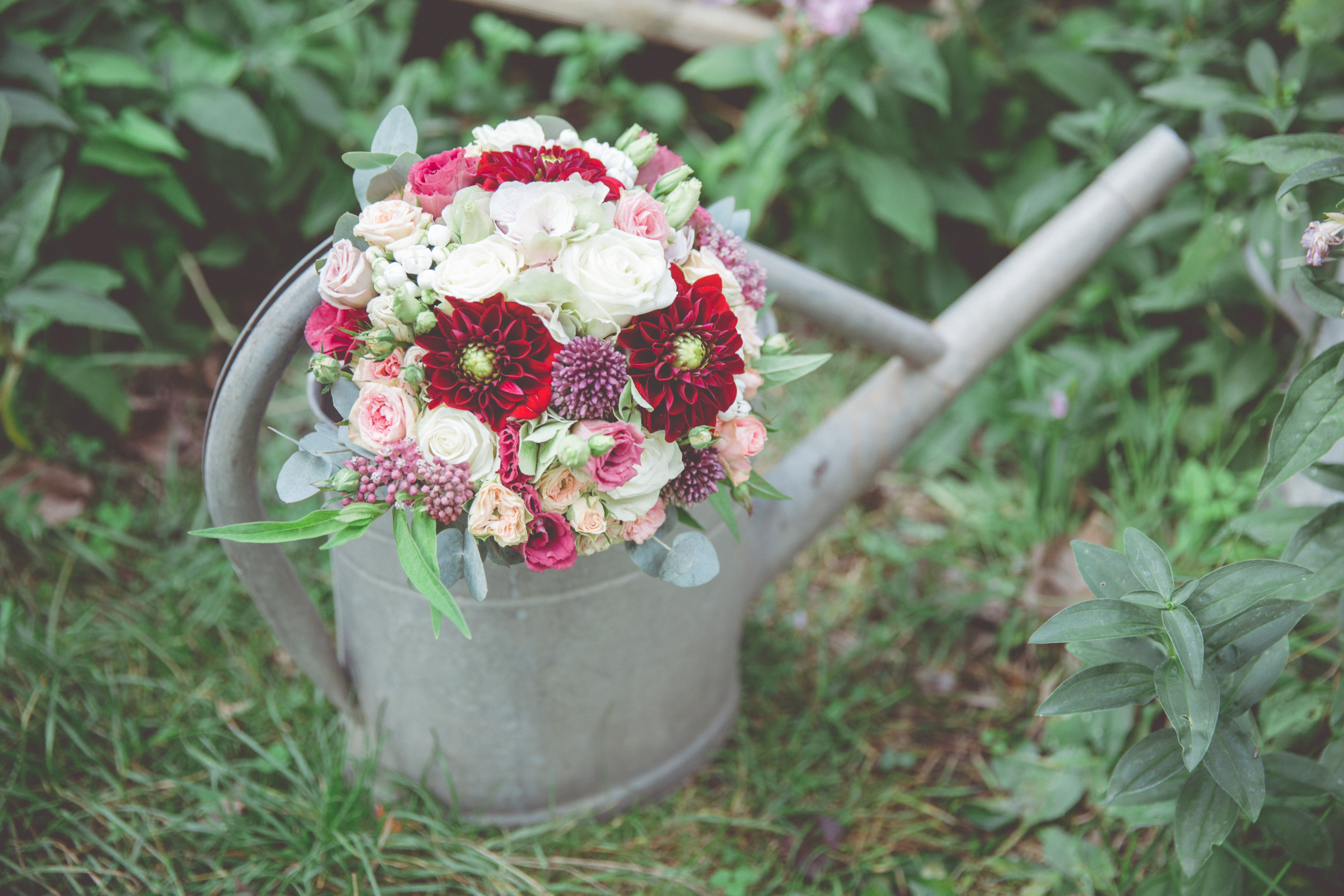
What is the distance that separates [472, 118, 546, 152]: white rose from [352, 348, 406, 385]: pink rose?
0.24 m

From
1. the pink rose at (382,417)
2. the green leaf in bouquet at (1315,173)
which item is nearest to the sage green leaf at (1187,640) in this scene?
the green leaf in bouquet at (1315,173)

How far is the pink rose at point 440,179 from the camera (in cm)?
80

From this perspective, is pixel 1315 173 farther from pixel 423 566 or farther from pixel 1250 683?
pixel 423 566

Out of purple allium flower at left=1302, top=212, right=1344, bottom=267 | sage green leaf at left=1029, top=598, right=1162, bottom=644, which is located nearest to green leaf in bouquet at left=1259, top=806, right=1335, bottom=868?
sage green leaf at left=1029, top=598, right=1162, bottom=644

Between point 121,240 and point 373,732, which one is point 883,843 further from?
point 121,240

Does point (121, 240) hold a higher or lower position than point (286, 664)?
higher

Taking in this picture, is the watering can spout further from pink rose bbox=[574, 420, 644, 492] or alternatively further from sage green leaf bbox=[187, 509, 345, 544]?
sage green leaf bbox=[187, 509, 345, 544]

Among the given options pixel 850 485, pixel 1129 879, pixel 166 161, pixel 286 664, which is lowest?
pixel 286 664

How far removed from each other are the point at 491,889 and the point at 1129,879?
33.5 inches

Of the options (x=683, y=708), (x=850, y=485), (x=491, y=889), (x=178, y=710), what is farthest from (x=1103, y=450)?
(x=178, y=710)

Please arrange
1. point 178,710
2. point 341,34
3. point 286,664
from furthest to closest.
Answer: point 341,34
point 286,664
point 178,710

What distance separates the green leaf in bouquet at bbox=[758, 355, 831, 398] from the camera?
927 millimetres

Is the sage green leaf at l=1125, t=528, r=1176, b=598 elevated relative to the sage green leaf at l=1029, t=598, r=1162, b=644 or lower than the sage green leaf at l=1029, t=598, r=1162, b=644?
elevated

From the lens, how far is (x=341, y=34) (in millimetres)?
2066
